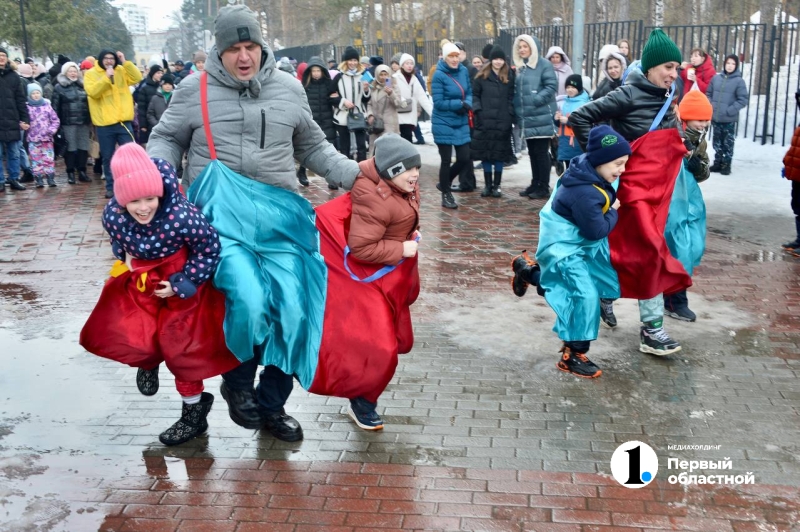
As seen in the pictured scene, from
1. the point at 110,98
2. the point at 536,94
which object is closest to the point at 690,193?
the point at 536,94

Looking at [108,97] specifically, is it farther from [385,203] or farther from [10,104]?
[385,203]

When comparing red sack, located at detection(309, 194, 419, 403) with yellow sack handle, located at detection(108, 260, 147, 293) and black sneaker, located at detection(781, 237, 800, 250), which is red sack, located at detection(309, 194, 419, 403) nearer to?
yellow sack handle, located at detection(108, 260, 147, 293)

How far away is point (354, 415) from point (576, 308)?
1521 millimetres

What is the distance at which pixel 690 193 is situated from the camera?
6.16 meters

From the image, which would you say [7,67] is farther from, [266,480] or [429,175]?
[266,480]

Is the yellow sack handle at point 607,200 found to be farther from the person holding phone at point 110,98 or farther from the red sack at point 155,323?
the person holding phone at point 110,98

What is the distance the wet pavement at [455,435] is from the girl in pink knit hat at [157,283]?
59cm

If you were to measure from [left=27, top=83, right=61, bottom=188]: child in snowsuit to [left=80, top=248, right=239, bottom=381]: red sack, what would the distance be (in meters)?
10.4

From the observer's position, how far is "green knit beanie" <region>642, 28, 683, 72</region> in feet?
18.5

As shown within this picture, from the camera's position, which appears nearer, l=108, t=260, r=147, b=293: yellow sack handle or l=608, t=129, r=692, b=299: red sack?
l=108, t=260, r=147, b=293: yellow sack handle

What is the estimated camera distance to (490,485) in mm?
4098

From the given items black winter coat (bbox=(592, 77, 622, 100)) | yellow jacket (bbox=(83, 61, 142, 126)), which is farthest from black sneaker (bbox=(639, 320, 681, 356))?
yellow jacket (bbox=(83, 61, 142, 126))

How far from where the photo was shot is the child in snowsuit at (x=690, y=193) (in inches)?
235

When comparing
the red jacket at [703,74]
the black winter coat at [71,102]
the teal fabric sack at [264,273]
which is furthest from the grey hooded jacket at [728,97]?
the teal fabric sack at [264,273]
